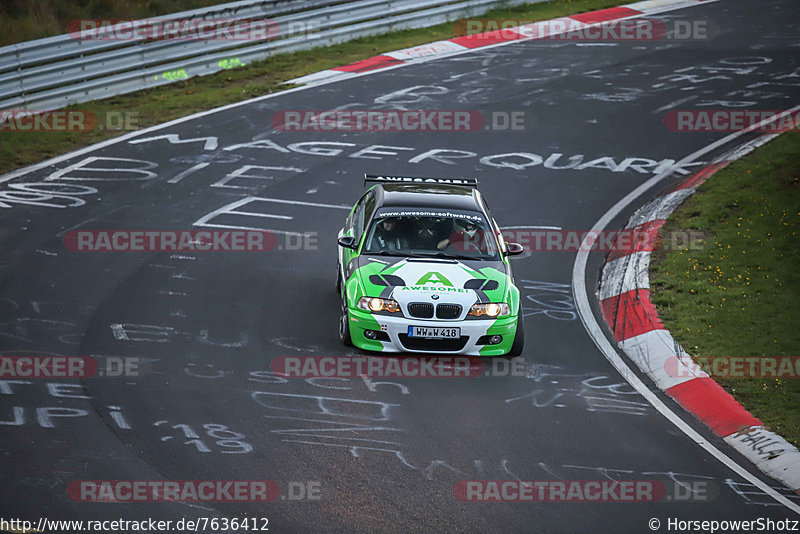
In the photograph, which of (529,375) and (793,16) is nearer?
(529,375)

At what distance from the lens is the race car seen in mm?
10117

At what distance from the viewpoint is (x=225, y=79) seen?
854 inches

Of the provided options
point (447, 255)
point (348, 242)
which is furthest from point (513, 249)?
point (348, 242)

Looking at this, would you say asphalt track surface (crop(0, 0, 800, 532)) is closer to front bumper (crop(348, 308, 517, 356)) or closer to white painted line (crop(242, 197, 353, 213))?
white painted line (crop(242, 197, 353, 213))

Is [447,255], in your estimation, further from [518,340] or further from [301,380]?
[301,380]

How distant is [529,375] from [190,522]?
4.31 meters

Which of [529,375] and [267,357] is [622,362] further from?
[267,357]

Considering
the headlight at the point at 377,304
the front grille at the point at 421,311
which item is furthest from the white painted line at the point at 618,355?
the headlight at the point at 377,304

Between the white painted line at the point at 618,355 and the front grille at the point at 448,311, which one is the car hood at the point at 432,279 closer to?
the front grille at the point at 448,311

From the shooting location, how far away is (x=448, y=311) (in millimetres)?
10125

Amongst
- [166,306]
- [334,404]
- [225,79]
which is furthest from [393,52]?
[334,404]

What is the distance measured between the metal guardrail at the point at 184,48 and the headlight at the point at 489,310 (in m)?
11.7

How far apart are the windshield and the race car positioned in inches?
0.4

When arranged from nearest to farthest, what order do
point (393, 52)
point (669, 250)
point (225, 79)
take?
point (669, 250), point (225, 79), point (393, 52)
